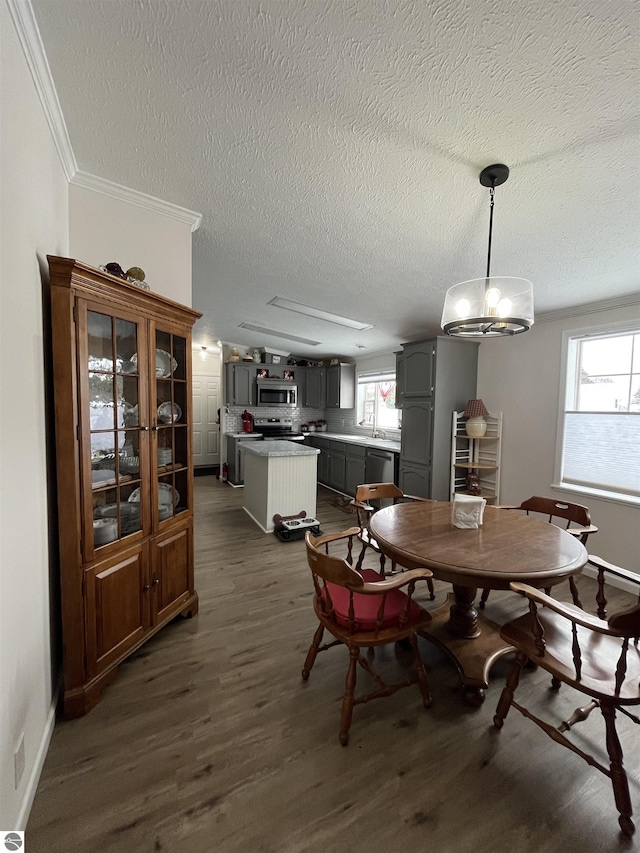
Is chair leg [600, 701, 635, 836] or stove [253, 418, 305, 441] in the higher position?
stove [253, 418, 305, 441]

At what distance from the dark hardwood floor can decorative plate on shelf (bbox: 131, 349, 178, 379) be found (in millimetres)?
1632

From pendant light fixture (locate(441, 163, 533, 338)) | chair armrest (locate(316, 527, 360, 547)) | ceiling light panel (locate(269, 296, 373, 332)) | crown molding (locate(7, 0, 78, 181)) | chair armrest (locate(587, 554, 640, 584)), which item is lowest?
chair armrest (locate(587, 554, 640, 584))

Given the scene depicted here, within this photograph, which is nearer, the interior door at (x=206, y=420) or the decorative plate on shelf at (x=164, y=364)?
the decorative plate on shelf at (x=164, y=364)

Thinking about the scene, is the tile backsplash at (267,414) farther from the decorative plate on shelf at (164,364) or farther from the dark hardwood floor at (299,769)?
the dark hardwood floor at (299,769)

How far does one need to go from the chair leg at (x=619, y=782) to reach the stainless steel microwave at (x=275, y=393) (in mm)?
5674

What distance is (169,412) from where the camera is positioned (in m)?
2.14

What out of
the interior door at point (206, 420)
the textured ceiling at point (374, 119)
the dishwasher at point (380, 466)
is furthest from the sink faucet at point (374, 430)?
the textured ceiling at point (374, 119)

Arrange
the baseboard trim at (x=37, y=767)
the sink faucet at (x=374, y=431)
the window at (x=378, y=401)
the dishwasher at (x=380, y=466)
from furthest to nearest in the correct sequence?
the sink faucet at (x=374, y=431), the window at (x=378, y=401), the dishwasher at (x=380, y=466), the baseboard trim at (x=37, y=767)

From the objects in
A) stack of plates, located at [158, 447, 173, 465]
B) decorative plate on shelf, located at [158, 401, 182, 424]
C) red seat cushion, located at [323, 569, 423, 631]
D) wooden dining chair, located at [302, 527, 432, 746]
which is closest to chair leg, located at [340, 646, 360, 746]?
wooden dining chair, located at [302, 527, 432, 746]

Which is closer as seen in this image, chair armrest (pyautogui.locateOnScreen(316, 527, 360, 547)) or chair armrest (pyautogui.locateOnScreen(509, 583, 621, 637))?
chair armrest (pyautogui.locateOnScreen(509, 583, 621, 637))

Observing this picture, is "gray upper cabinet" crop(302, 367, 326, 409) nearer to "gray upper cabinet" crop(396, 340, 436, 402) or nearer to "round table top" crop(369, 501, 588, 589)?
"gray upper cabinet" crop(396, 340, 436, 402)

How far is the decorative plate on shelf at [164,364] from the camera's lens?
1.99 metres

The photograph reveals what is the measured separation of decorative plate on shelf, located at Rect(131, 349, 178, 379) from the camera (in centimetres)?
199

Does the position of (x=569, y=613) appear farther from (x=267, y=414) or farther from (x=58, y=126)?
(x=267, y=414)
